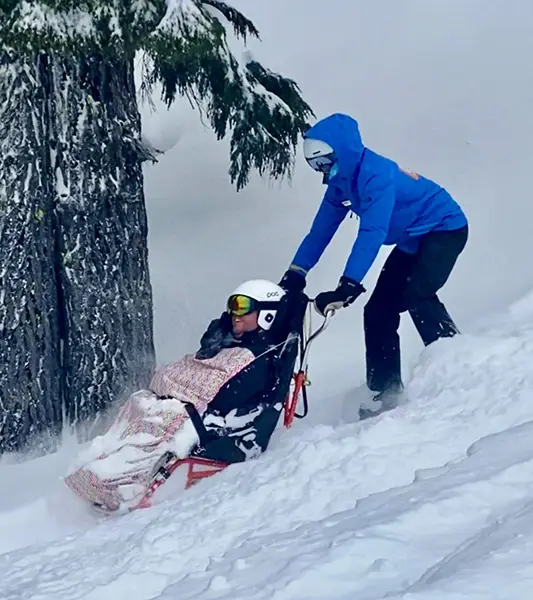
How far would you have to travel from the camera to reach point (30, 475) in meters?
5.91

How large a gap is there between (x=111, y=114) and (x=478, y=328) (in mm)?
2456

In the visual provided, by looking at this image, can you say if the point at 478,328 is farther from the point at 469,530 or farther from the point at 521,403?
the point at 469,530

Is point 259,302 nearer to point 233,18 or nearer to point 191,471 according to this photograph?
point 191,471

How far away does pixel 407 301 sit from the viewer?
17.6ft

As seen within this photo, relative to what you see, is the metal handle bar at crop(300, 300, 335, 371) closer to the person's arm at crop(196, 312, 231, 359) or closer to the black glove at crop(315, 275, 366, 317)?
the black glove at crop(315, 275, 366, 317)

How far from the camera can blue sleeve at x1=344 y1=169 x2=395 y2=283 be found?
479 cm

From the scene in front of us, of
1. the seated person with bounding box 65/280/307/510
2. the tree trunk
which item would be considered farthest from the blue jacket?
the tree trunk

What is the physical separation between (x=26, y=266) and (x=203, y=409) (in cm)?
169

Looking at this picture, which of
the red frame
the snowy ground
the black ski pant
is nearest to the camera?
the snowy ground

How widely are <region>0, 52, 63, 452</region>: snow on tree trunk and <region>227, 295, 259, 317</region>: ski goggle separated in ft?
4.84

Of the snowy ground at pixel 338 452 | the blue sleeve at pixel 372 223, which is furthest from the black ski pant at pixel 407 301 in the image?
the blue sleeve at pixel 372 223

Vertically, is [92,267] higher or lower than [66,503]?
higher

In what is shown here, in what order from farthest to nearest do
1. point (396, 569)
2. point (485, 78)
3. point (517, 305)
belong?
point (485, 78)
point (517, 305)
point (396, 569)

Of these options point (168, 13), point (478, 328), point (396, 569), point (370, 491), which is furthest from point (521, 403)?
point (168, 13)
